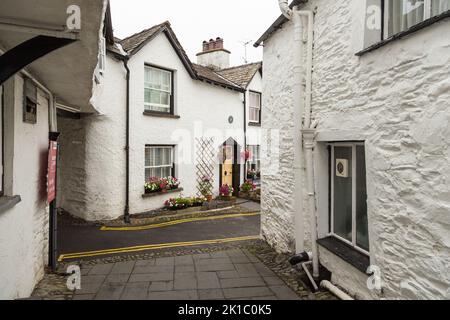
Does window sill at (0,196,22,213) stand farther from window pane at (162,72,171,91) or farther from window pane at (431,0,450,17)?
window pane at (162,72,171,91)

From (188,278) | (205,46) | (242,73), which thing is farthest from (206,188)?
(205,46)

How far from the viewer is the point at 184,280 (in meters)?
4.96

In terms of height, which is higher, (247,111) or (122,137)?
(247,111)

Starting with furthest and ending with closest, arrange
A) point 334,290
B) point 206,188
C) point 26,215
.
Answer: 1. point 206,188
2. point 334,290
3. point 26,215

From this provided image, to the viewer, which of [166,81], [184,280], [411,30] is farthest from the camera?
[166,81]

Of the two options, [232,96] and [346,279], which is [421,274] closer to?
[346,279]

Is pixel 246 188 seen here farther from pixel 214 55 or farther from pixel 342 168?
pixel 342 168

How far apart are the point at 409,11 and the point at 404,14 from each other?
0.26 feet

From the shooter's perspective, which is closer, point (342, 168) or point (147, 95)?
point (342, 168)

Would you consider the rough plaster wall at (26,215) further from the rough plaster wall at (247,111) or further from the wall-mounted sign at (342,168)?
the rough plaster wall at (247,111)

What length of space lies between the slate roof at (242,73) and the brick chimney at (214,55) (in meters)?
0.35
